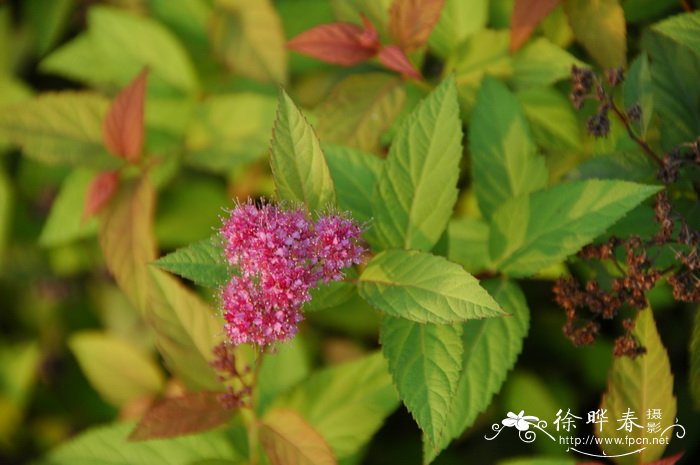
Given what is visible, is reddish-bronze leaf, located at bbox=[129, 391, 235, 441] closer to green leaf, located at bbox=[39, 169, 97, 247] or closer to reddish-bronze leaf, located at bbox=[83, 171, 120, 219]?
reddish-bronze leaf, located at bbox=[83, 171, 120, 219]

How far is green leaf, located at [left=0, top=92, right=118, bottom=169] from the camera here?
1611mm

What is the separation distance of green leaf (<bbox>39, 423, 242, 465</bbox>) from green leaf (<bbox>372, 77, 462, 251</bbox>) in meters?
0.58

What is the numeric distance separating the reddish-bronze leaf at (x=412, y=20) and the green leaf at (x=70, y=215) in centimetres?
90

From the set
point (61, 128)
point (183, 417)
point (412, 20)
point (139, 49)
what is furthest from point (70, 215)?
point (412, 20)

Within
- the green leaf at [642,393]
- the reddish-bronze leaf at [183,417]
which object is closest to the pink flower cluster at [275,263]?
the reddish-bronze leaf at [183,417]

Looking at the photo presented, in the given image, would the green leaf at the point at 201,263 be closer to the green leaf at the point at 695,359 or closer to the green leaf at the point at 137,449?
the green leaf at the point at 137,449

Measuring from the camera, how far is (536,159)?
127cm

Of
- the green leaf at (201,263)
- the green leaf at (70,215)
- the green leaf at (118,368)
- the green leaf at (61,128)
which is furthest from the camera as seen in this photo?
the green leaf at (118,368)

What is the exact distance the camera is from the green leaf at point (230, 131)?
64.6 inches

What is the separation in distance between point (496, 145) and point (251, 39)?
2.40 ft

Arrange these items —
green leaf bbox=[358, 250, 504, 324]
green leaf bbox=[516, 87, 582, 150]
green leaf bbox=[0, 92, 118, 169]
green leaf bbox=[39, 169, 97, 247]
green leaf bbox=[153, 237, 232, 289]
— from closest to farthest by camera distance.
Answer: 1. green leaf bbox=[358, 250, 504, 324]
2. green leaf bbox=[153, 237, 232, 289]
3. green leaf bbox=[516, 87, 582, 150]
4. green leaf bbox=[0, 92, 118, 169]
5. green leaf bbox=[39, 169, 97, 247]

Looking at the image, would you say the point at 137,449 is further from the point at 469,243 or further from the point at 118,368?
the point at 469,243

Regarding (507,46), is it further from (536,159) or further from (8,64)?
(8,64)

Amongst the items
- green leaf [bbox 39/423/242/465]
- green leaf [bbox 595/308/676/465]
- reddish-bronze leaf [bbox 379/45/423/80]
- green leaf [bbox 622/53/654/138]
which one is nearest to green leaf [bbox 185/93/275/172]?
reddish-bronze leaf [bbox 379/45/423/80]
